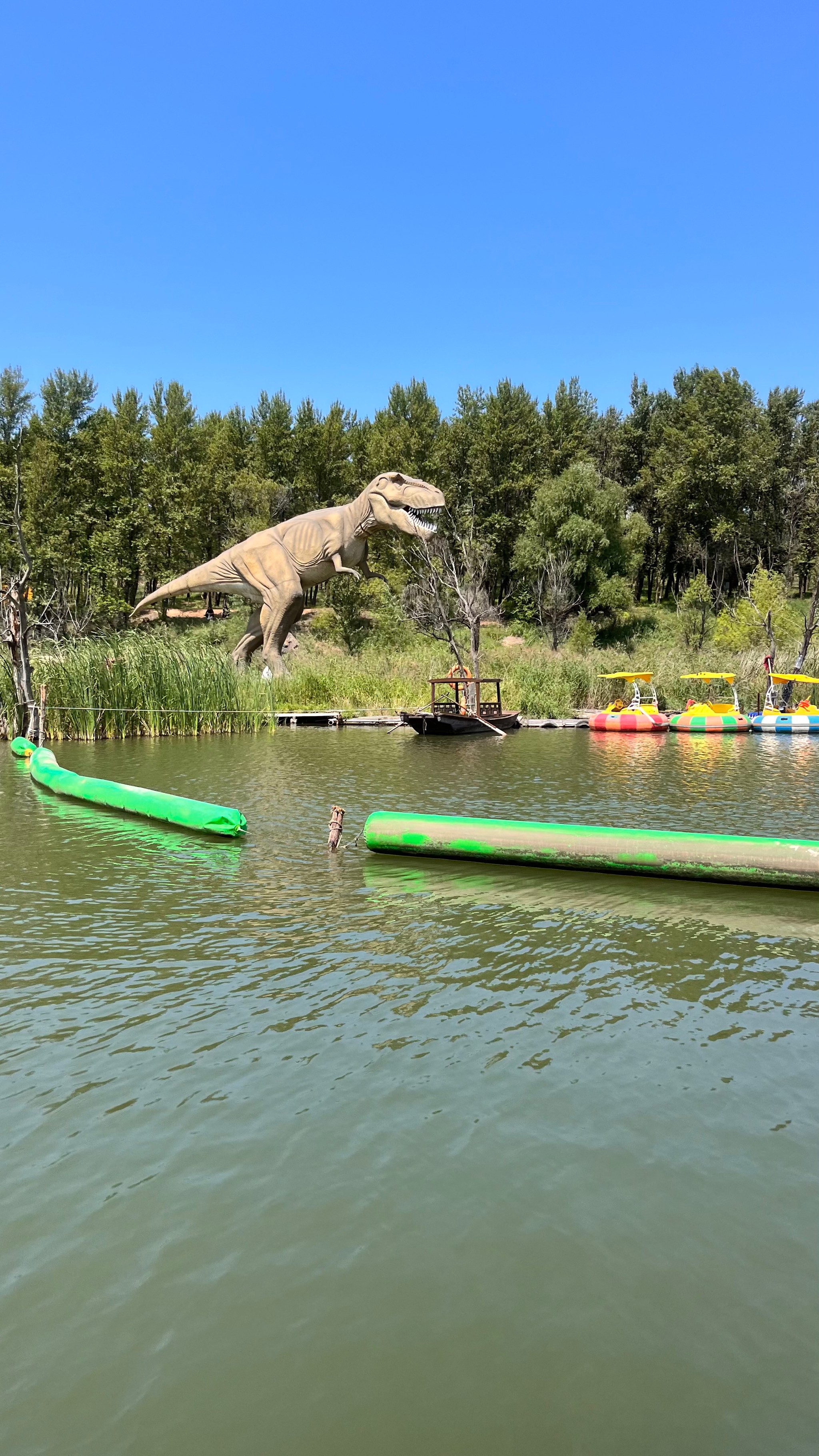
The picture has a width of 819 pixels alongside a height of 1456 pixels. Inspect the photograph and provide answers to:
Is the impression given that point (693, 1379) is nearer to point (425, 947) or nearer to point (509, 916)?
point (425, 947)

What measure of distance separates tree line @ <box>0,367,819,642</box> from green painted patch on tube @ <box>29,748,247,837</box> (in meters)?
25.1

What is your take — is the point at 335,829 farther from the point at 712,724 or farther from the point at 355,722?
the point at 355,722

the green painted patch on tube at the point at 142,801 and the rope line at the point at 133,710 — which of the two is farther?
the rope line at the point at 133,710

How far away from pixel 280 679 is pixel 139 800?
19.8m

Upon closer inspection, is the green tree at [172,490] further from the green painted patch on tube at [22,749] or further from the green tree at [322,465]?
the green painted patch on tube at [22,749]

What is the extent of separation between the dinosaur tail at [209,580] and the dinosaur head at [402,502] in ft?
19.5

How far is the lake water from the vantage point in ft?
9.95

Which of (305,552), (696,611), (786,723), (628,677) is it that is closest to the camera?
(786,723)

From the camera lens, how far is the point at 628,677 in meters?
32.1

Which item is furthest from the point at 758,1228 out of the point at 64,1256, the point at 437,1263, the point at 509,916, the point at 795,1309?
the point at 509,916

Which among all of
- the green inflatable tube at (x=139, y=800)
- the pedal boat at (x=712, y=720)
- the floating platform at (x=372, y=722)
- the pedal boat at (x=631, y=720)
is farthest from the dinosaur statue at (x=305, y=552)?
the green inflatable tube at (x=139, y=800)

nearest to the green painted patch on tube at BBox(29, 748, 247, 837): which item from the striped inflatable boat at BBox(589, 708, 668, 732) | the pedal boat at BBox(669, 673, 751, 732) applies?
the striped inflatable boat at BBox(589, 708, 668, 732)

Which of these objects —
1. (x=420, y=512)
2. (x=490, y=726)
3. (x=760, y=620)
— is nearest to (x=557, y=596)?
(x=760, y=620)

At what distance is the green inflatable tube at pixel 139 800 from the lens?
11.6m
